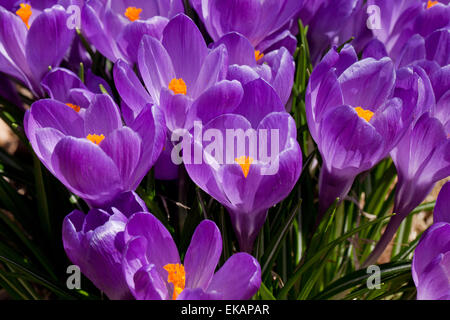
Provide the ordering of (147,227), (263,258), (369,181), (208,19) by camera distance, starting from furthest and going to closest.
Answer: (369,181)
(208,19)
(263,258)
(147,227)

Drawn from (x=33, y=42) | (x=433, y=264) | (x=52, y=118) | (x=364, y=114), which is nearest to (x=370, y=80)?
(x=364, y=114)

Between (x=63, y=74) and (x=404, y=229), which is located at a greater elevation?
(x=63, y=74)

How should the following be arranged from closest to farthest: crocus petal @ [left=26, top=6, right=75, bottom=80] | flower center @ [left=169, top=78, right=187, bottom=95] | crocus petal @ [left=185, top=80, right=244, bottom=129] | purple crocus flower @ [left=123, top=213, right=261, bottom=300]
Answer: purple crocus flower @ [left=123, top=213, right=261, bottom=300]
crocus petal @ [left=185, top=80, right=244, bottom=129]
flower center @ [left=169, top=78, right=187, bottom=95]
crocus petal @ [left=26, top=6, right=75, bottom=80]


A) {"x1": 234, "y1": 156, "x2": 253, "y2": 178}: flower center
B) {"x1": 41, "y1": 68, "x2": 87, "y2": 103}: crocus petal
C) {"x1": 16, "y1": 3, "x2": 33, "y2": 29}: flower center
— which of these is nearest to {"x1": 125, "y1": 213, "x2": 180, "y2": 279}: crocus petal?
{"x1": 234, "y1": 156, "x2": 253, "y2": 178}: flower center

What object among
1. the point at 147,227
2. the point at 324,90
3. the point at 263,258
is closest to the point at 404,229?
the point at 263,258

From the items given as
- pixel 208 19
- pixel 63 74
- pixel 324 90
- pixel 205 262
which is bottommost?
pixel 205 262

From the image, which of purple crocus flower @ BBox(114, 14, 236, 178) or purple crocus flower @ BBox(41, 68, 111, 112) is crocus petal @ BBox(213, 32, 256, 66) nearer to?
purple crocus flower @ BBox(114, 14, 236, 178)

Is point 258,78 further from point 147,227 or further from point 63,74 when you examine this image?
point 63,74

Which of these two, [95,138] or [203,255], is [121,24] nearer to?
[95,138]
